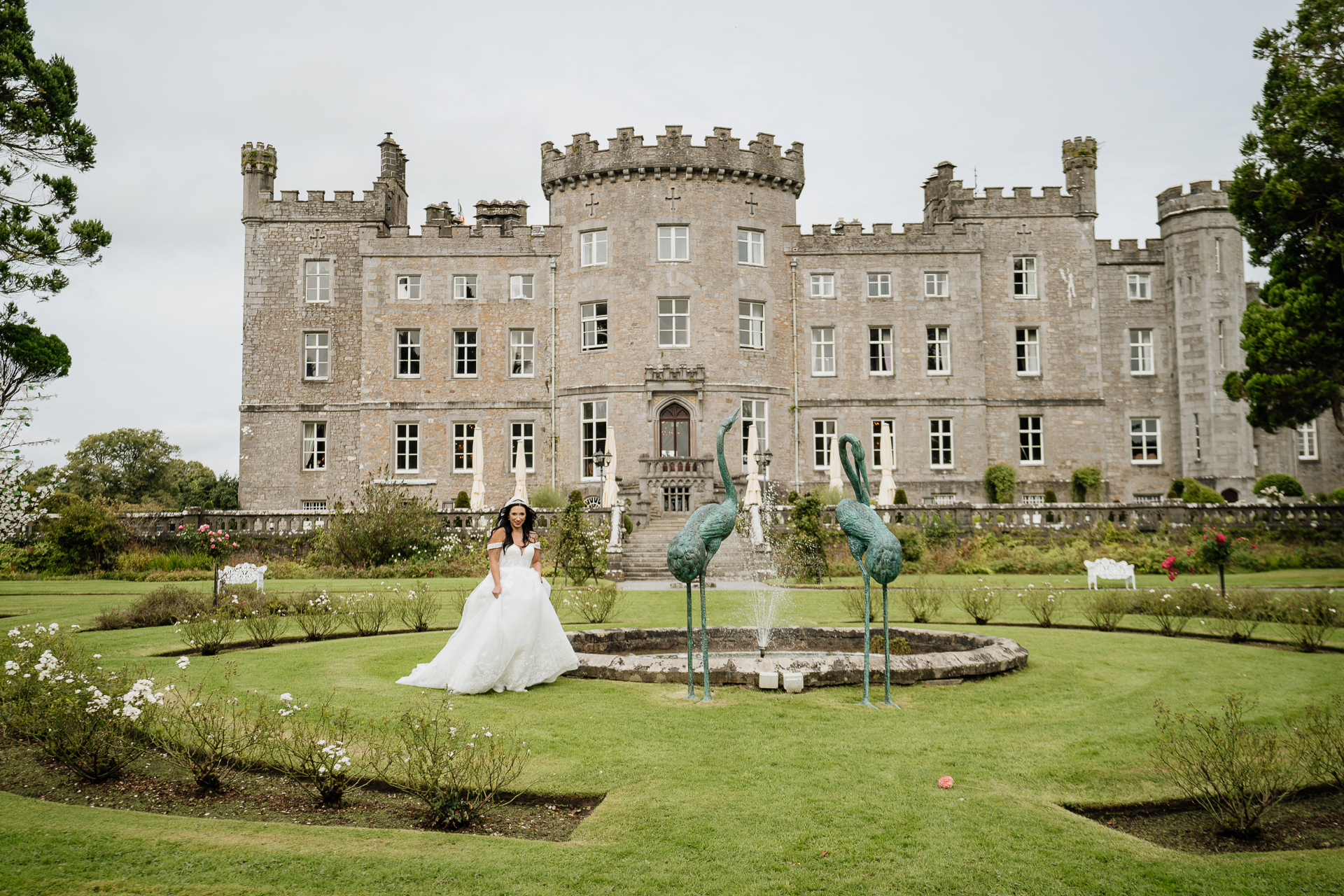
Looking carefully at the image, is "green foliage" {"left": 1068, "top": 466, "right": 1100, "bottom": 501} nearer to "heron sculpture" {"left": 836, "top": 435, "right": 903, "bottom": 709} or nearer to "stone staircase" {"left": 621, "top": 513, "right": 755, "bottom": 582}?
"stone staircase" {"left": 621, "top": 513, "right": 755, "bottom": 582}

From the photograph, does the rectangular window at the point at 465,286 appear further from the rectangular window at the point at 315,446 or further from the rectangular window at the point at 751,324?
the rectangular window at the point at 751,324

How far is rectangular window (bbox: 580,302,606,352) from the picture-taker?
3219 centimetres

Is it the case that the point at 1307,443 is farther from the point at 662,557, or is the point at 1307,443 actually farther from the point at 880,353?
the point at 662,557

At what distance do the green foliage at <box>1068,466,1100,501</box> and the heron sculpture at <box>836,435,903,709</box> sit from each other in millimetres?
25956

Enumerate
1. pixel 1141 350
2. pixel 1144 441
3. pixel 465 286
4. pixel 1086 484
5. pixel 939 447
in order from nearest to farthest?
pixel 1086 484 → pixel 939 447 → pixel 465 286 → pixel 1144 441 → pixel 1141 350

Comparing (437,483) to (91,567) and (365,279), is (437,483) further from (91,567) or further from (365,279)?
(91,567)

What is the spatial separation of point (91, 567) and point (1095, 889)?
82.8 ft

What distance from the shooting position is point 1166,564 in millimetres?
15844

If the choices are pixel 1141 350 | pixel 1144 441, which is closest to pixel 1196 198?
pixel 1141 350

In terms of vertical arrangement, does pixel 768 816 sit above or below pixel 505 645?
below

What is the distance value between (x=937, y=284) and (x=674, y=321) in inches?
395

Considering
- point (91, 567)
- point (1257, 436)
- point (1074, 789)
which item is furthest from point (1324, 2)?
point (91, 567)

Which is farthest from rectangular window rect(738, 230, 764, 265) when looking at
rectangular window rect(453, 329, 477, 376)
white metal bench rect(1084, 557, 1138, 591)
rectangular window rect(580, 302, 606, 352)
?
white metal bench rect(1084, 557, 1138, 591)

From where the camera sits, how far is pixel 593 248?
107ft
